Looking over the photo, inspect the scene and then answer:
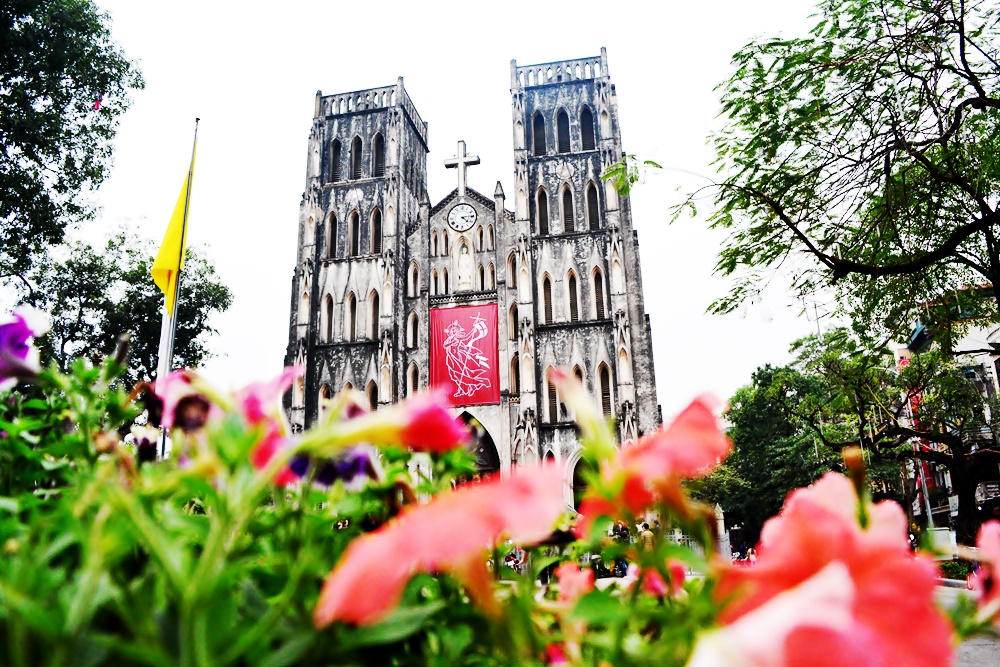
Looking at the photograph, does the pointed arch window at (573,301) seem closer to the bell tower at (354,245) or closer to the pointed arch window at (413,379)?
the pointed arch window at (413,379)

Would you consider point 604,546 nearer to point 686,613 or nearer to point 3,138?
point 686,613

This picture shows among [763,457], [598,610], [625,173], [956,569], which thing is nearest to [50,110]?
[625,173]

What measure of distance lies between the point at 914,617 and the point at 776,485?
36.1 m

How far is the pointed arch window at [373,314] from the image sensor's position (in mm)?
24094

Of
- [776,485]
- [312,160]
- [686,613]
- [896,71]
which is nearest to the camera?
[686,613]

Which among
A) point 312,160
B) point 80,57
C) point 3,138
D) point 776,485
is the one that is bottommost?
point 776,485

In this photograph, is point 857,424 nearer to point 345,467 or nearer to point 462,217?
point 462,217

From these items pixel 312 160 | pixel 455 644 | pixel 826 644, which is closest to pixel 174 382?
pixel 455 644

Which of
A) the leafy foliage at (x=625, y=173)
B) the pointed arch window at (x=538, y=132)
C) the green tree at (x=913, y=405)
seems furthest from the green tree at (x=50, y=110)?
the pointed arch window at (x=538, y=132)

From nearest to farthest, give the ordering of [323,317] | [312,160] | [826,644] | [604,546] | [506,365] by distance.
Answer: [826,644], [604,546], [506,365], [323,317], [312,160]

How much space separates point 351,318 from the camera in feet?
80.1

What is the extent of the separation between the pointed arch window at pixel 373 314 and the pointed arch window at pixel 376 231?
5.85 feet

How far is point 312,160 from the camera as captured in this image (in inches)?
1026

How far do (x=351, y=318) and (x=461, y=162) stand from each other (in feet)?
24.6
